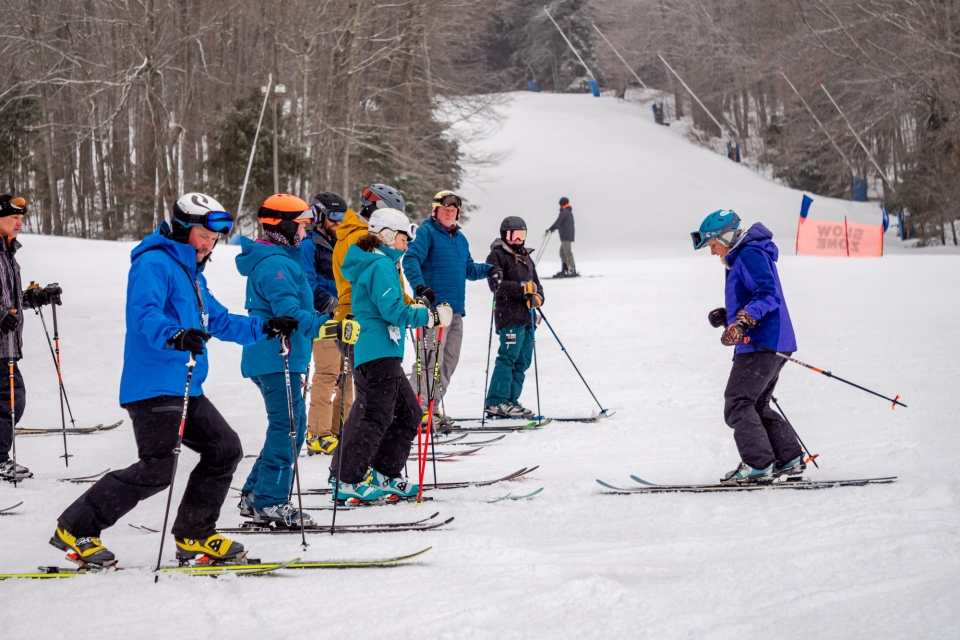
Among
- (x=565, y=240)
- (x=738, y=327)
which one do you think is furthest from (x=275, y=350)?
(x=565, y=240)

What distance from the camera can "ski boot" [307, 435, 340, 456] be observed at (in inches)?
264

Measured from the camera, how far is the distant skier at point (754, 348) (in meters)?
5.23

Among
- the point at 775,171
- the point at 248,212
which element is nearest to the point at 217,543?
the point at 248,212

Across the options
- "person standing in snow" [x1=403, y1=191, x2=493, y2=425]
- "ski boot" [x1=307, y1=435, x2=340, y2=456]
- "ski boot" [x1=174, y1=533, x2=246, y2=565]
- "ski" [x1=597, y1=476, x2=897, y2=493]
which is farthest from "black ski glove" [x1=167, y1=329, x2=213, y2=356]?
"person standing in snow" [x1=403, y1=191, x2=493, y2=425]

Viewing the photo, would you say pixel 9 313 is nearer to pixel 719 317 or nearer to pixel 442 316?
pixel 442 316

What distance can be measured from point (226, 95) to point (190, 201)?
96.2ft

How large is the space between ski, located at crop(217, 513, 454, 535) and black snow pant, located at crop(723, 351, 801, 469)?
1844 mm

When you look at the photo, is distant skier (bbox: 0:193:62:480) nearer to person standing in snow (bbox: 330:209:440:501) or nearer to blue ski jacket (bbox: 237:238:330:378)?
blue ski jacket (bbox: 237:238:330:378)

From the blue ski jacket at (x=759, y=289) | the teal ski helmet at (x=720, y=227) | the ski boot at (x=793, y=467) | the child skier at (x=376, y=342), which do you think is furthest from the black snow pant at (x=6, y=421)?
the ski boot at (x=793, y=467)

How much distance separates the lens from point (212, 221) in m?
3.83

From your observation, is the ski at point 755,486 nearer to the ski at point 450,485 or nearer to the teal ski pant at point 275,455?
the ski at point 450,485

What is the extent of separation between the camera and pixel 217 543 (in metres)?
3.95

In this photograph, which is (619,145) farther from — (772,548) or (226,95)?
(772,548)

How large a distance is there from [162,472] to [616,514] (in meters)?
2.25
